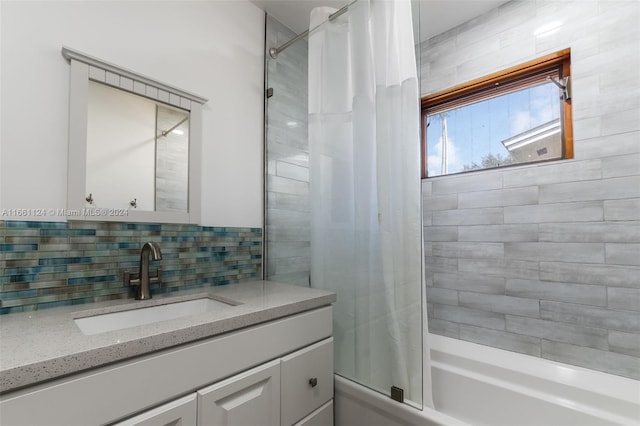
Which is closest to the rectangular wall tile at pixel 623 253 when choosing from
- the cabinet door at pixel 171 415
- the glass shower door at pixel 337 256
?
the glass shower door at pixel 337 256

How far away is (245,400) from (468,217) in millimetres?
1648

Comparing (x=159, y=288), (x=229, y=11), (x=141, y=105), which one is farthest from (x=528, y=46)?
(x=159, y=288)

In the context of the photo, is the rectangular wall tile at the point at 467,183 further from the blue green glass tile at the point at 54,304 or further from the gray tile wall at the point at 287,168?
the blue green glass tile at the point at 54,304

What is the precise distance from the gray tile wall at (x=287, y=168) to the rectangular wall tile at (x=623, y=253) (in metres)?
1.49

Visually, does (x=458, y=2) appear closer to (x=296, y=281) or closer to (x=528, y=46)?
(x=528, y=46)

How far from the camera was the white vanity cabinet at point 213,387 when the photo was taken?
2.16 feet

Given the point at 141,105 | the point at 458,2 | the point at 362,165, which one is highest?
the point at 458,2

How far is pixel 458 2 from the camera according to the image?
1.88m

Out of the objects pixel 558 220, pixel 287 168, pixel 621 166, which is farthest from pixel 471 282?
pixel 287 168

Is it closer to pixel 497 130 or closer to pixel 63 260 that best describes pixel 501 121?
pixel 497 130

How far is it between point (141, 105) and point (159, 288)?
792 mm

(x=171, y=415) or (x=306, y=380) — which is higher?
(x=171, y=415)

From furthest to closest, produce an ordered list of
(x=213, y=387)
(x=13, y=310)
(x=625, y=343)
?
(x=625, y=343) → (x=13, y=310) → (x=213, y=387)

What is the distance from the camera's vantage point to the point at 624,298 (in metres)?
1.48
